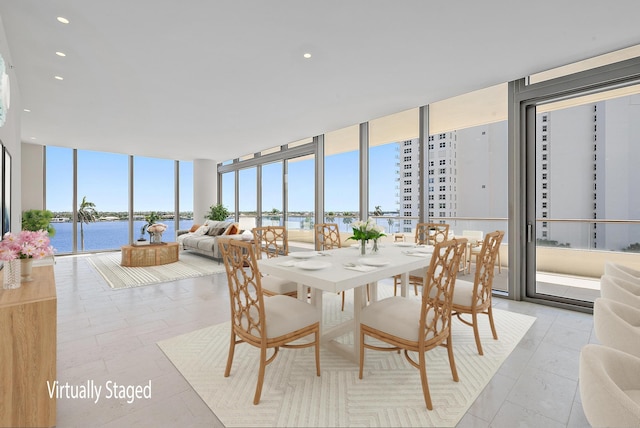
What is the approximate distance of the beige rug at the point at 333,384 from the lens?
1.71 meters

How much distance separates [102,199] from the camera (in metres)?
8.73

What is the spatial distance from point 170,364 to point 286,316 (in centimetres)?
113

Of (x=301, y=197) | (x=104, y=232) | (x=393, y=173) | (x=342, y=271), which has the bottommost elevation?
(x=104, y=232)

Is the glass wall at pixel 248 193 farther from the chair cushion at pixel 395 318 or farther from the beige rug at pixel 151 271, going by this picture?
the chair cushion at pixel 395 318

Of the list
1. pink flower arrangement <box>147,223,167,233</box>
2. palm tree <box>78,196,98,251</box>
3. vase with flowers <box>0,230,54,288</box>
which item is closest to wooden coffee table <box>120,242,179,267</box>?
pink flower arrangement <box>147,223,167,233</box>

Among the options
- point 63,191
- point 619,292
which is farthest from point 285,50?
point 63,191

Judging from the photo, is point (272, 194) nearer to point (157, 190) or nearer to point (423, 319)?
point (157, 190)

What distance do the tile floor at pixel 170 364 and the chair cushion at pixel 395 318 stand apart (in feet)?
1.82

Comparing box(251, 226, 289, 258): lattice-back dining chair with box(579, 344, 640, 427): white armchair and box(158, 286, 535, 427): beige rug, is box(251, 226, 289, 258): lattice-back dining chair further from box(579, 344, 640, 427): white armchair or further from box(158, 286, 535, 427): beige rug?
box(579, 344, 640, 427): white armchair

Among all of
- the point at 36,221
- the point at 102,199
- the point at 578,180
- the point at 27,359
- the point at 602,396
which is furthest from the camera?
the point at 102,199

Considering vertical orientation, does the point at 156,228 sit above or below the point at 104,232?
above

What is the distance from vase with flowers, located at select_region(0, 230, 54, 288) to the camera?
70.2 inches

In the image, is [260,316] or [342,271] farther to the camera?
[342,271]

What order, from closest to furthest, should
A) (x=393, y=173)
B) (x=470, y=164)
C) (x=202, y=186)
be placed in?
1. (x=470, y=164)
2. (x=393, y=173)
3. (x=202, y=186)
